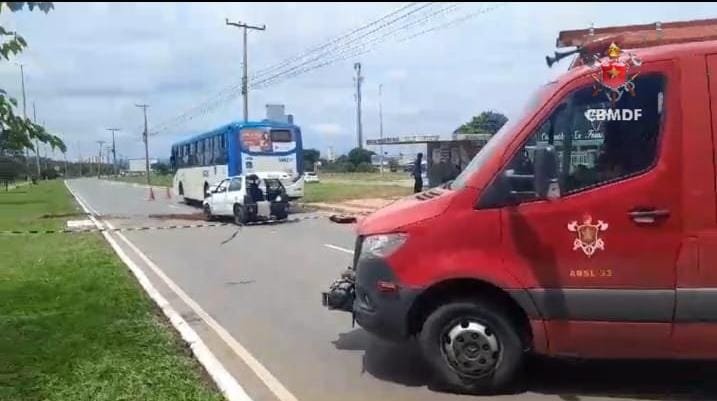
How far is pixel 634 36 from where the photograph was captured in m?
6.25

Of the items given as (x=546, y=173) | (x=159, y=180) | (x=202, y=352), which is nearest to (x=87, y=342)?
(x=202, y=352)

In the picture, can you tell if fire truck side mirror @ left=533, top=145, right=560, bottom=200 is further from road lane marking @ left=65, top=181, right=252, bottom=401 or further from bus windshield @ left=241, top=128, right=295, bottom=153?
bus windshield @ left=241, top=128, right=295, bottom=153

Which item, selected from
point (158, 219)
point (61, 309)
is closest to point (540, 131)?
point (61, 309)

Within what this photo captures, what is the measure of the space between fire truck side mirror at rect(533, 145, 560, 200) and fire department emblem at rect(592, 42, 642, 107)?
56 cm

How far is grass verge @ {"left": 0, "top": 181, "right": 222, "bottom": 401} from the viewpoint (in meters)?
5.80

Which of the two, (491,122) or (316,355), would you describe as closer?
(316,355)

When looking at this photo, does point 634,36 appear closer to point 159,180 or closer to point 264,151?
point 264,151

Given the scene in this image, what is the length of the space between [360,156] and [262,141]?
73254mm

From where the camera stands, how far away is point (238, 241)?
18.3m

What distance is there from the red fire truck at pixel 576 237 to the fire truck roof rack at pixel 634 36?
0.59 feet

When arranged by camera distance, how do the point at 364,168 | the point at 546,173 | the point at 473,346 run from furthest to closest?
the point at 364,168, the point at 473,346, the point at 546,173

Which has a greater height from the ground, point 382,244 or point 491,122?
point 491,122

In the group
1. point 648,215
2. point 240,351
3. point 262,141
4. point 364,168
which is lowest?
point 240,351

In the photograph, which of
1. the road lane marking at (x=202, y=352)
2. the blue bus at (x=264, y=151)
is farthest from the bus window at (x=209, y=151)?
the road lane marking at (x=202, y=352)
